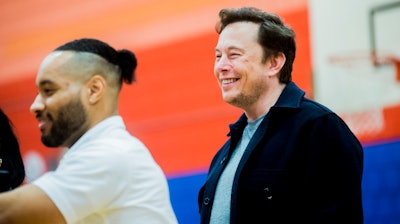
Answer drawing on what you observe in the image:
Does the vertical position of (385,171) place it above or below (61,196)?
below

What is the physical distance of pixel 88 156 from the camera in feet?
6.09

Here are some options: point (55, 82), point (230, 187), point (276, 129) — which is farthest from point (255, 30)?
point (55, 82)

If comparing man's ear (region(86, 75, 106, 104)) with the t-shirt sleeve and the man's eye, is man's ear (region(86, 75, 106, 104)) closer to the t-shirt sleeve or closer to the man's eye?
the man's eye

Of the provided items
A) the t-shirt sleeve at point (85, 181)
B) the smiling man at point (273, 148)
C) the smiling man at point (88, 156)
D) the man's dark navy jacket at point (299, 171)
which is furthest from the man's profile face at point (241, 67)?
the t-shirt sleeve at point (85, 181)

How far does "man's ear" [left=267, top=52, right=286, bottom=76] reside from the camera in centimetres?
233

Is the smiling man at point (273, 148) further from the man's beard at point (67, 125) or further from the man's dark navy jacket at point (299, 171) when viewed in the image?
the man's beard at point (67, 125)

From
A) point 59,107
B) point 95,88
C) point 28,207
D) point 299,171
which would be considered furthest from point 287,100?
point 28,207

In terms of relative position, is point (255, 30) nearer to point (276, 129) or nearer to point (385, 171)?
point (276, 129)

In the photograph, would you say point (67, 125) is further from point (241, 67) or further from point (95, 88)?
point (241, 67)

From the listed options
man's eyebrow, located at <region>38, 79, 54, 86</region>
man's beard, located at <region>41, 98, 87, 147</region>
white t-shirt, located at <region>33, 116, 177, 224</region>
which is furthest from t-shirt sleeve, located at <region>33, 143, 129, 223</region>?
man's eyebrow, located at <region>38, 79, 54, 86</region>

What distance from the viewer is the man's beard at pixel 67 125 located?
79.6 inches

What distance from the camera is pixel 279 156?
212 centimetres

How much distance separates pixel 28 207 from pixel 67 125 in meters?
0.37

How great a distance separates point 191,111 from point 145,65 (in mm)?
895
